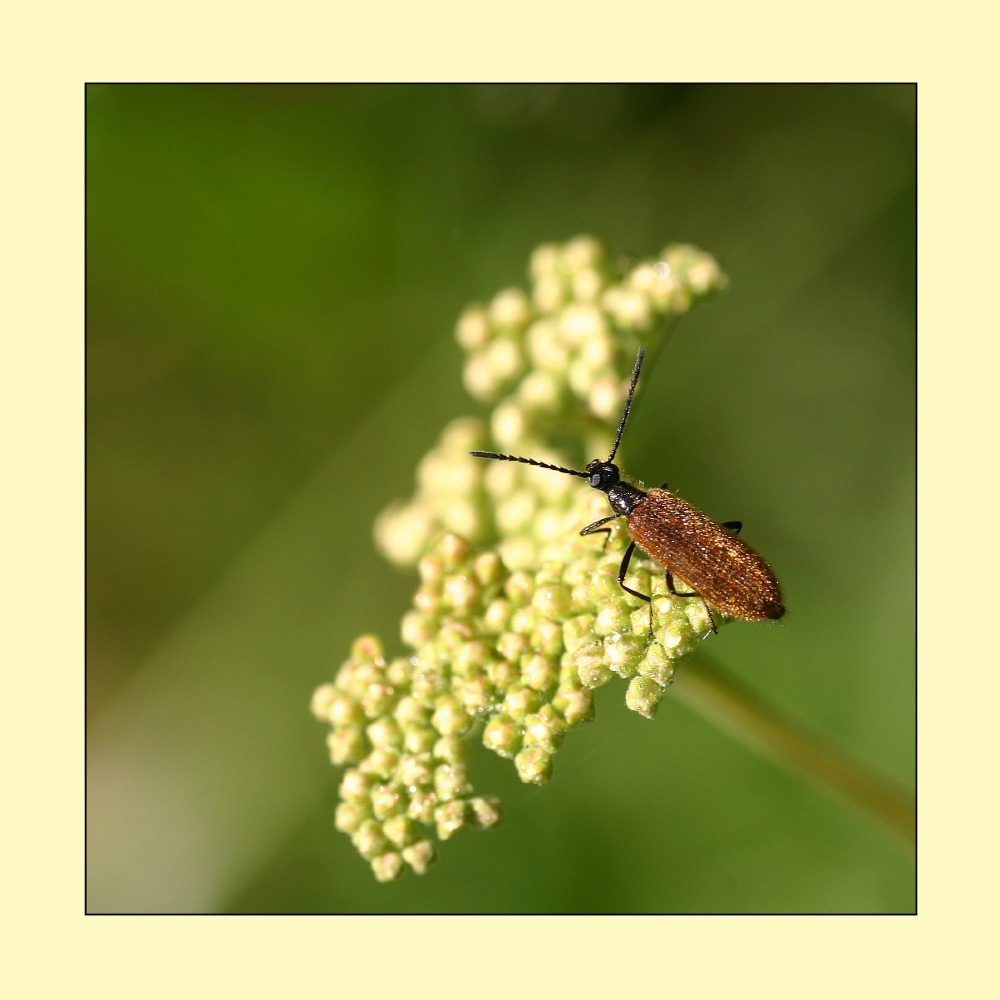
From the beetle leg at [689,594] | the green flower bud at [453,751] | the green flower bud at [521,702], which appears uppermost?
the beetle leg at [689,594]

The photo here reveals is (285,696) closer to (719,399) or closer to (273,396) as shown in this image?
(273,396)

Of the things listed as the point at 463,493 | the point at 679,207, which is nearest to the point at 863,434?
the point at 679,207

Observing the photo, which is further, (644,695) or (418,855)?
(418,855)

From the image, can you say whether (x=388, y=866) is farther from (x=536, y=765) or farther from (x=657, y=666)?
(x=657, y=666)

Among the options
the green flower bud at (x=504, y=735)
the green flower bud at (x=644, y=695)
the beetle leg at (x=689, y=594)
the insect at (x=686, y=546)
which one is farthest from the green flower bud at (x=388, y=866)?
the beetle leg at (x=689, y=594)

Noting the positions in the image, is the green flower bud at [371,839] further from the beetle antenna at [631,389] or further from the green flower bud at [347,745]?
the beetle antenna at [631,389]

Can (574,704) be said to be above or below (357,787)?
above

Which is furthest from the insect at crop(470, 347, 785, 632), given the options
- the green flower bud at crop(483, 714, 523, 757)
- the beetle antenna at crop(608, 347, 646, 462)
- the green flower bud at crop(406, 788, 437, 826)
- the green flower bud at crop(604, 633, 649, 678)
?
the green flower bud at crop(406, 788, 437, 826)

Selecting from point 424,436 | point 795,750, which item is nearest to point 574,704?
point 795,750
